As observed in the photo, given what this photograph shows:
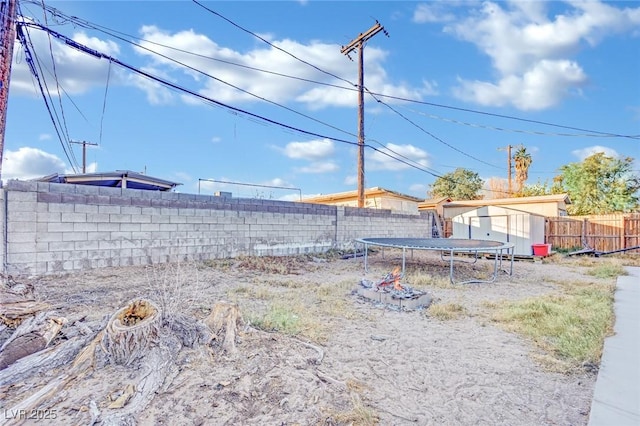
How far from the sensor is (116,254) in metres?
6.68

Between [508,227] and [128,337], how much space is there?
13167mm

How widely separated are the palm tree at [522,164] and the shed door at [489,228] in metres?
17.5

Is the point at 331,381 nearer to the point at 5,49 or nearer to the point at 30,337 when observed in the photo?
the point at 30,337

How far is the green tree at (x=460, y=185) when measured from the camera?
25.6 m

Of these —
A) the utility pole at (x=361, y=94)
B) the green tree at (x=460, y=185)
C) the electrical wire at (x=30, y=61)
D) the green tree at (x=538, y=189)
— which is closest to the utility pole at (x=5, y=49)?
the electrical wire at (x=30, y=61)

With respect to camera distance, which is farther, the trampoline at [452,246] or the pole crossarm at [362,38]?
the pole crossarm at [362,38]

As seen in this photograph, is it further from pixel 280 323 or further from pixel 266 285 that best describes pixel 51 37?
pixel 280 323

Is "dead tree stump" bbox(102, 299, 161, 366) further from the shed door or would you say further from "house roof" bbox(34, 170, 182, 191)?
the shed door

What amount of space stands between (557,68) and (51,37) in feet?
48.1

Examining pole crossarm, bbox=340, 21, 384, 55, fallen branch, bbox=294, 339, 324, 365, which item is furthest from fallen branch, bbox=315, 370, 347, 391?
pole crossarm, bbox=340, 21, 384, 55

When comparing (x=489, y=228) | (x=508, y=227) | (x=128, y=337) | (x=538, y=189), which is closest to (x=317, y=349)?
(x=128, y=337)

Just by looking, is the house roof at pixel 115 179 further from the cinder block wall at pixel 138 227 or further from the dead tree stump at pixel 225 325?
the dead tree stump at pixel 225 325

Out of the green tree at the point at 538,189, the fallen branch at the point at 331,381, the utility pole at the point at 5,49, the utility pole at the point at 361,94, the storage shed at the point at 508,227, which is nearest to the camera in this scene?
the fallen branch at the point at 331,381

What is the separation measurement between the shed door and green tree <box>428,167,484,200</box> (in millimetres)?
12657
